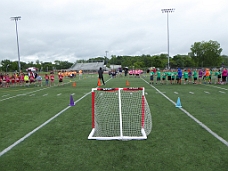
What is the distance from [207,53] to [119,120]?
344 feet

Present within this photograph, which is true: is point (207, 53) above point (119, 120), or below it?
above

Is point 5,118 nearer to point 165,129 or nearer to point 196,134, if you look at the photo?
point 165,129

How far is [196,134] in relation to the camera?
5852mm

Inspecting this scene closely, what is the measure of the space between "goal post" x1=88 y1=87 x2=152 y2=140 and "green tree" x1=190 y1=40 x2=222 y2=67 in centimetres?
10253

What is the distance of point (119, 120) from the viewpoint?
726cm

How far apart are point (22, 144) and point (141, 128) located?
295 cm

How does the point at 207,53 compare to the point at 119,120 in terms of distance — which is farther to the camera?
the point at 207,53

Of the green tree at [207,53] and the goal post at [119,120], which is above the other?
the green tree at [207,53]

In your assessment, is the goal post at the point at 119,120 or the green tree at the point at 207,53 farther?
the green tree at the point at 207,53

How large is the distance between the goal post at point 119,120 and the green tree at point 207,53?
103 meters

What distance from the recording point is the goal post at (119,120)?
5.92m

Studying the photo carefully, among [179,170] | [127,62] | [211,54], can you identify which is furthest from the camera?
[127,62]

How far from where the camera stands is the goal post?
592 cm

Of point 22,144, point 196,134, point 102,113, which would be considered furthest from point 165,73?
point 22,144
